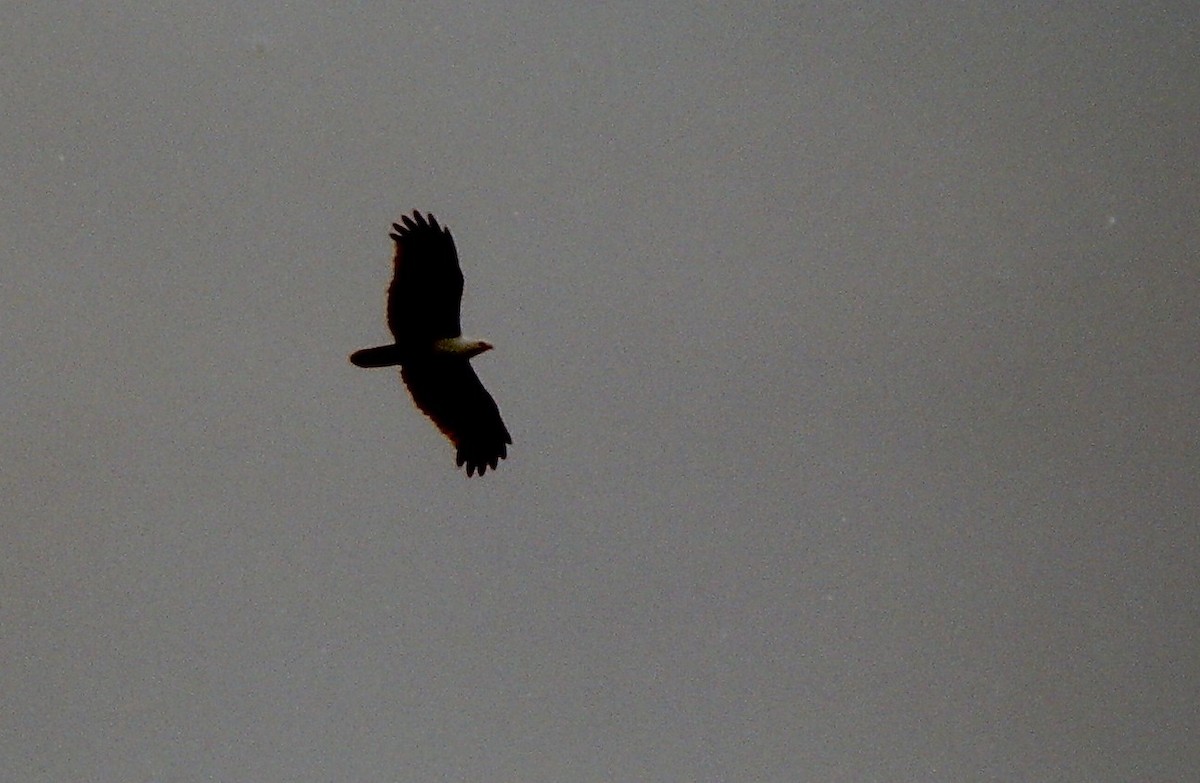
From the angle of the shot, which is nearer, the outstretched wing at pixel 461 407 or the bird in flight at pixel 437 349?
the bird in flight at pixel 437 349

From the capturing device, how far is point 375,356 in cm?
712

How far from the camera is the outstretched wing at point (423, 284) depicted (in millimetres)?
6973

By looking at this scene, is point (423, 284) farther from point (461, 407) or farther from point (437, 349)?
point (461, 407)

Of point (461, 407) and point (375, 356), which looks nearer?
point (375, 356)

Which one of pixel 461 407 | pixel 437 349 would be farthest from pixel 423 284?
pixel 461 407

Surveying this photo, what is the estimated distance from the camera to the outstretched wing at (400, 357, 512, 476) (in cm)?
731

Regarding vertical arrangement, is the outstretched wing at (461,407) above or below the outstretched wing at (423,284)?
below

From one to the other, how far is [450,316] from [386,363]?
47cm

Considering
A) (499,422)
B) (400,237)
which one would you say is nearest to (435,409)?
(499,422)

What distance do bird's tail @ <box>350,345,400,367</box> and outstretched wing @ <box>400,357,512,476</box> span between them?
0.14 meters

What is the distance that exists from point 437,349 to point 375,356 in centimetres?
36

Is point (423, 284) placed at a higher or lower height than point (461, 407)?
higher

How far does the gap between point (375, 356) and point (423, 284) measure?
1.69ft

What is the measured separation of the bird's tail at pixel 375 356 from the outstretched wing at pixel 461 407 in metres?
0.14
